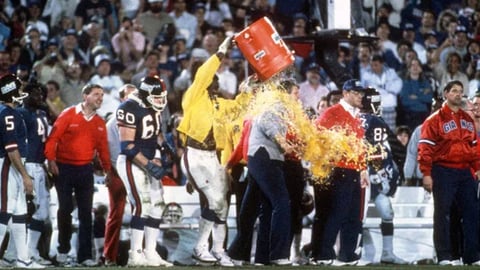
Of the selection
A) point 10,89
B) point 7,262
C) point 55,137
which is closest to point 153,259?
point 7,262

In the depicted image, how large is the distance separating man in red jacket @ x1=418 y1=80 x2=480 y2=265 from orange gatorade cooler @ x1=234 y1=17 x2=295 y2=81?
79.0 inches

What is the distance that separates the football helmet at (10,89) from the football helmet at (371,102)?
3.75 m

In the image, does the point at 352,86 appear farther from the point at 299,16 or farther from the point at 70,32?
the point at 70,32

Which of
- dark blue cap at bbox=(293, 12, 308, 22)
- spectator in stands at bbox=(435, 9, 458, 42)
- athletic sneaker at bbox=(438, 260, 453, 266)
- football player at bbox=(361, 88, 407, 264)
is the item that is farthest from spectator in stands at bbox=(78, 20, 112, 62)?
athletic sneaker at bbox=(438, 260, 453, 266)

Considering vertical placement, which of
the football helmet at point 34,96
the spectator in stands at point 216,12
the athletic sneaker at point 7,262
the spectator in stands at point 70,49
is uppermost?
the spectator in stands at point 216,12

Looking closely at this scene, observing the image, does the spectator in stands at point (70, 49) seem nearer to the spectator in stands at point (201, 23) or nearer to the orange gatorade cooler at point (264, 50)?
the spectator in stands at point (201, 23)

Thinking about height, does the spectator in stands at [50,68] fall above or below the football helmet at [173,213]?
above

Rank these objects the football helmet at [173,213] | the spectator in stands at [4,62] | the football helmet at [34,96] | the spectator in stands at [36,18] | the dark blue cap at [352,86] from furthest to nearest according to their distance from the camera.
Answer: the spectator in stands at [36,18] < the spectator in stands at [4,62] < the football helmet at [173,213] < the football helmet at [34,96] < the dark blue cap at [352,86]

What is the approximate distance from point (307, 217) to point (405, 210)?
4.10ft

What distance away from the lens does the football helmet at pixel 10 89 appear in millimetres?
13922

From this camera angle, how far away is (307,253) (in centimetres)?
1562

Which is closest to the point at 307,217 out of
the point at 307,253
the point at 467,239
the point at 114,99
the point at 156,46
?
the point at 307,253

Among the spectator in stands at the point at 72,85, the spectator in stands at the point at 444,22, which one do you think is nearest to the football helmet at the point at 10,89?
the spectator in stands at the point at 72,85

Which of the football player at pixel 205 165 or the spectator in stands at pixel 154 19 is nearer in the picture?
the football player at pixel 205 165
